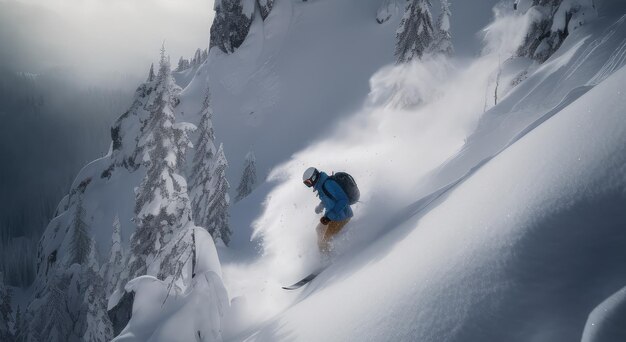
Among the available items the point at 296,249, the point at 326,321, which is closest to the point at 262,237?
the point at 296,249

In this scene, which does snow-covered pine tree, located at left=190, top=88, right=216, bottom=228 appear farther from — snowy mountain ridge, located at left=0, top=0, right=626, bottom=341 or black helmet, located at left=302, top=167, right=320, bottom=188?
black helmet, located at left=302, top=167, right=320, bottom=188

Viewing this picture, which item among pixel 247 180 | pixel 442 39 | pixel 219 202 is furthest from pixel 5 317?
pixel 442 39

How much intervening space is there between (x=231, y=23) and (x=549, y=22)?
52.9 metres

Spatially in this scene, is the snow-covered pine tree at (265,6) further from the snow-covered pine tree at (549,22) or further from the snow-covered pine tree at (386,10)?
the snow-covered pine tree at (549,22)

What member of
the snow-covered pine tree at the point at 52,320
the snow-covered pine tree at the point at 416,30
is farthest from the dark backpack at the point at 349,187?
the snow-covered pine tree at the point at 52,320

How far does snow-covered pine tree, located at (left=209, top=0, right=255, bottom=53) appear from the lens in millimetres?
54875

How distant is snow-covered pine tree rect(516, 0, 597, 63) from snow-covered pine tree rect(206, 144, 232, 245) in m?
17.3

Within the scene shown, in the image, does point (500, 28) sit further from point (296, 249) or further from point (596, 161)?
point (596, 161)

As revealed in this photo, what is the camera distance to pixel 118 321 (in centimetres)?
1555

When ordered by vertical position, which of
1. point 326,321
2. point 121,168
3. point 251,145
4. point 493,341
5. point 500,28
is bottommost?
point 493,341

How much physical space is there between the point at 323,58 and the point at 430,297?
50159 mm

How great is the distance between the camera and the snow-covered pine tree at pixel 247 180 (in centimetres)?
3825

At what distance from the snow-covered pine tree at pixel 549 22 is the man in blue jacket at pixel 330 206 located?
8.68 m

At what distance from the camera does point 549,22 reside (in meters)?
12.1
